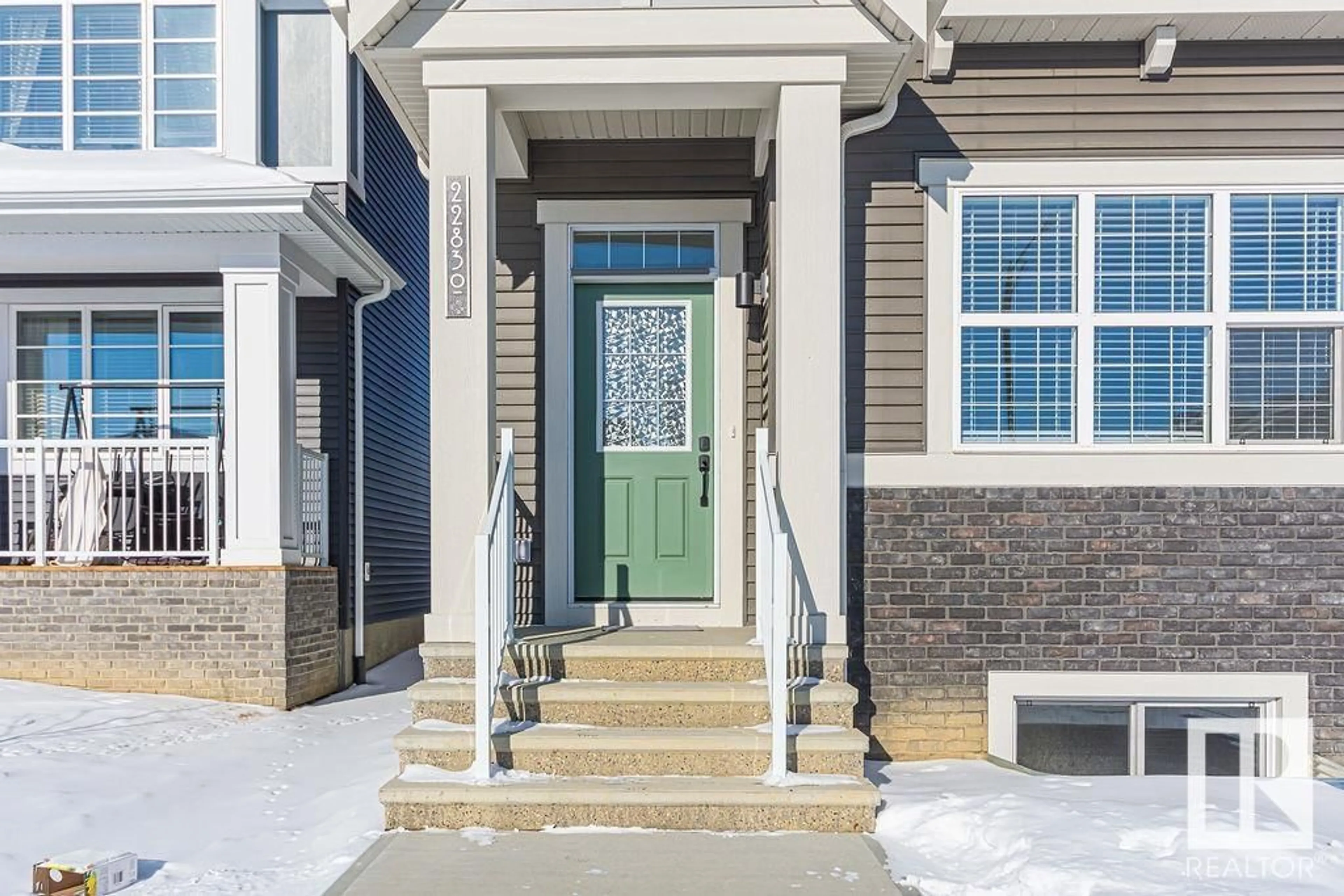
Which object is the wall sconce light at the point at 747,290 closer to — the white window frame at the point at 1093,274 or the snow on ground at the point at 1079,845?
the white window frame at the point at 1093,274

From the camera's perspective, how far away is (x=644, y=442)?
6086mm

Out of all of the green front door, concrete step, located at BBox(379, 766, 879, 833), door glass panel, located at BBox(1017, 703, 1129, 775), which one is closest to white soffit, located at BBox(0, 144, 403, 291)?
the green front door

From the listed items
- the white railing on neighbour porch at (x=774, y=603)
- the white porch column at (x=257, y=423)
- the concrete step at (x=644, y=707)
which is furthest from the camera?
the white porch column at (x=257, y=423)

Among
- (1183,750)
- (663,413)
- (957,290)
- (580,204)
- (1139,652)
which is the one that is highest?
(580,204)

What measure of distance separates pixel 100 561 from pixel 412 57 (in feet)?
13.8

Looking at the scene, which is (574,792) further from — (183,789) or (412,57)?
(412,57)

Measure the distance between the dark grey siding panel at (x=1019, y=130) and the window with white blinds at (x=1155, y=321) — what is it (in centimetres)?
24

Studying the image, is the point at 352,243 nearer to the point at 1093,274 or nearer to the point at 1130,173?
the point at 1093,274

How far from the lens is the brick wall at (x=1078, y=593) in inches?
213

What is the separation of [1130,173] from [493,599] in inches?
147

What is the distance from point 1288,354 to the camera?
5.53 m

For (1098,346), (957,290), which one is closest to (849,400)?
(957,290)

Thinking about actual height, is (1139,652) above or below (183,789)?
above

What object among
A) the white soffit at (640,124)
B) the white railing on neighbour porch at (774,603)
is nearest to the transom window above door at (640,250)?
the white soffit at (640,124)
